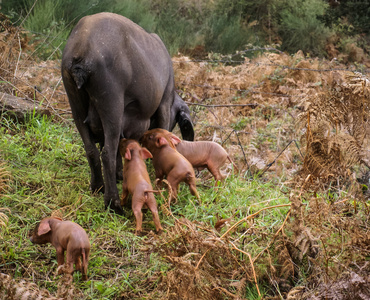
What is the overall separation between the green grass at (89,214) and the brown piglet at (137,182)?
184 millimetres

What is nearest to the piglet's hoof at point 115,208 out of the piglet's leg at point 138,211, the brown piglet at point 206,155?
the piglet's leg at point 138,211

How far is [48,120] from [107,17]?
2.52 m

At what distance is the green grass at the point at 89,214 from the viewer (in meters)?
3.75

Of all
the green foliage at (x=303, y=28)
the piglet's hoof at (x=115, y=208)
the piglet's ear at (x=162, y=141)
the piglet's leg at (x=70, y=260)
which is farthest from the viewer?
the green foliage at (x=303, y=28)

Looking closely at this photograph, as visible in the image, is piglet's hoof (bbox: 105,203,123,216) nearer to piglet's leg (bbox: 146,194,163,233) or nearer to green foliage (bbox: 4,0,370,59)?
piglet's leg (bbox: 146,194,163,233)

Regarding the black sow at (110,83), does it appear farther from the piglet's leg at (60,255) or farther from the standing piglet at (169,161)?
the piglet's leg at (60,255)

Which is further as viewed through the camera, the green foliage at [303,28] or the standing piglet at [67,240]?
the green foliage at [303,28]

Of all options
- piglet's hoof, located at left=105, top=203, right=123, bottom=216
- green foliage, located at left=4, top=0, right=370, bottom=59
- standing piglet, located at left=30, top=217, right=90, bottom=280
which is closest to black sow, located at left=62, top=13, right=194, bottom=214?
piglet's hoof, located at left=105, top=203, right=123, bottom=216

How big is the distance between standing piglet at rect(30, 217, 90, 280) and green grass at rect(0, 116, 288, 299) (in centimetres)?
15

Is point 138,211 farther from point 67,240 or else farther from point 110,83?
point 110,83

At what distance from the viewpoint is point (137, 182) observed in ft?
14.8

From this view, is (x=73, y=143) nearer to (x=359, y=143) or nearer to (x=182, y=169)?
(x=182, y=169)

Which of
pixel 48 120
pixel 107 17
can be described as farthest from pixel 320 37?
pixel 107 17

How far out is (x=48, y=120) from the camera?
6.70 meters
